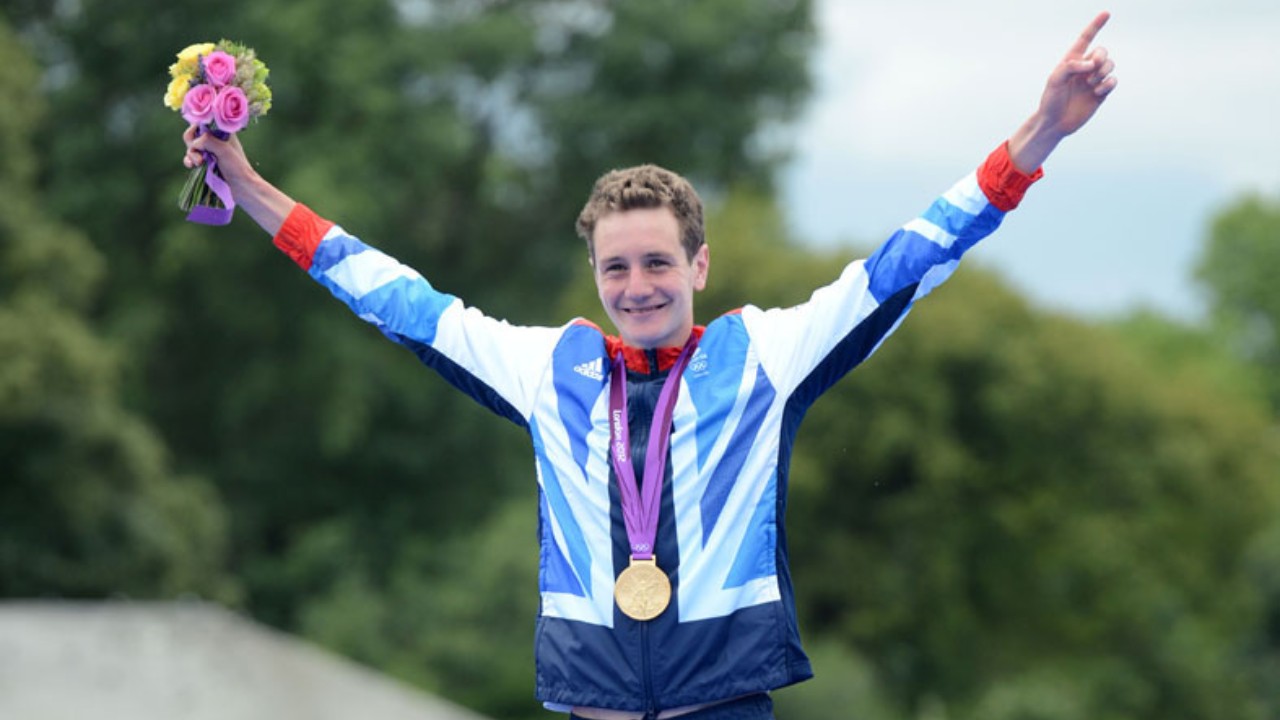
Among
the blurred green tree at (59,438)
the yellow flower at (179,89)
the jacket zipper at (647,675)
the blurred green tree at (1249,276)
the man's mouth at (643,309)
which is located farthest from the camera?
the blurred green tree at (1249,276)

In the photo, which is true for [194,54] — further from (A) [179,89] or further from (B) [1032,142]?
(B) [1032,142]

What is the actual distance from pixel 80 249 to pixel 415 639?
835 centimetres

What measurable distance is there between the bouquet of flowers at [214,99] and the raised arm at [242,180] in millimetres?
22

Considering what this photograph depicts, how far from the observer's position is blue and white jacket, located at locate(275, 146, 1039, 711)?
3.93 metres

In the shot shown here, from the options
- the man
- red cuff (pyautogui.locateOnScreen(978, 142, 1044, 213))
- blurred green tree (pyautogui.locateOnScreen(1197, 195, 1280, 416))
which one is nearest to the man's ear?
the man

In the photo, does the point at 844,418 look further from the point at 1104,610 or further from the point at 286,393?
the point at 286,393

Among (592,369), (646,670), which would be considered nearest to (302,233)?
(592,369)

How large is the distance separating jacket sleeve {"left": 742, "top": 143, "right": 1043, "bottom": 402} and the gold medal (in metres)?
0.52

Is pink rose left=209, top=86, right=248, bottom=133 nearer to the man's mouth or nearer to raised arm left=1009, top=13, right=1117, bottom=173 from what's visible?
the man's mouth

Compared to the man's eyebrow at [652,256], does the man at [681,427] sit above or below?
below

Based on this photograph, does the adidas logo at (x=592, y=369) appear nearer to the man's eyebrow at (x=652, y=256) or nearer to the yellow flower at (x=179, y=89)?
the man's eyebrow at (x=652, y=256)

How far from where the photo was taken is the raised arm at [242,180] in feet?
14.4

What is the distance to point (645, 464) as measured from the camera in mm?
4027

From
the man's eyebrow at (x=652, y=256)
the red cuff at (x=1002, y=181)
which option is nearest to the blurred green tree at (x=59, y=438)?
the man's eyebrow at (x=652, y=256)
